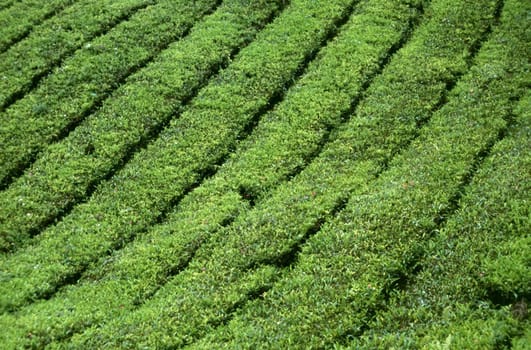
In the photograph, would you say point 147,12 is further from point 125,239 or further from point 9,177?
point 125,239

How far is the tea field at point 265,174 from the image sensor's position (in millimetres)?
10914

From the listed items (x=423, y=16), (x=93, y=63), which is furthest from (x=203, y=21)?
(x=423, y=16)

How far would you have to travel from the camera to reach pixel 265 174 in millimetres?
14836

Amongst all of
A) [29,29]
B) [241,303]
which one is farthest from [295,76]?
[29,29]

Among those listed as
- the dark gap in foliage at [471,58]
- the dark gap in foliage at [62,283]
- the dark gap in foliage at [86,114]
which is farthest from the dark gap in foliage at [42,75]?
the dark gap in foliage at [471,58]

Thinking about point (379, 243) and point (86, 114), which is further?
point (86, 114)

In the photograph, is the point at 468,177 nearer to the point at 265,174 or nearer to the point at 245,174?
the point at 265,174

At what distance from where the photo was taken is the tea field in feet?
35.8

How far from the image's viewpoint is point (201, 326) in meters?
11.1

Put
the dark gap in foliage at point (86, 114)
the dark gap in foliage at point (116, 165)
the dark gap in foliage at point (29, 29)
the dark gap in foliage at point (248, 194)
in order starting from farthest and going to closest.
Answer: the dark gap in foliage at point (29, 29), the dark gap in foliage at point (86, 114), the dark gap in foliage at point (116, 165), the dark gap in foliage at point (248, 194)

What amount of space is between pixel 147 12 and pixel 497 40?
12495 mm

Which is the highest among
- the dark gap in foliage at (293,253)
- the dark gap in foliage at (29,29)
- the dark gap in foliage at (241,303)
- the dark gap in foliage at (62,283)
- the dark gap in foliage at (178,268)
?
the dark gap in foliage at (29,29)

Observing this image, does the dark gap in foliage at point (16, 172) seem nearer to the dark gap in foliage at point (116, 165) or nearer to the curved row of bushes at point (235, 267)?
Answer: the dark gap in foliage at point (116, 165)

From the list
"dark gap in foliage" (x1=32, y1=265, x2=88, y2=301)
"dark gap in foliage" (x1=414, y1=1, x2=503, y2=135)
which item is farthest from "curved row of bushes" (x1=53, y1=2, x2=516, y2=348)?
"dark gap in foliage" (x1=414, y1=1, x2=503, y2=135)
